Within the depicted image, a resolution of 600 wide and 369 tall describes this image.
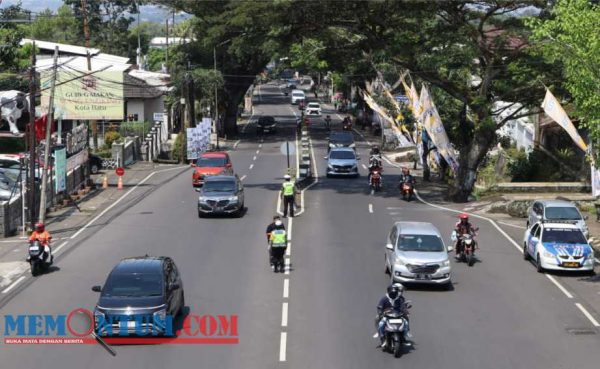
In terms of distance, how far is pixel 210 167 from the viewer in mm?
51531

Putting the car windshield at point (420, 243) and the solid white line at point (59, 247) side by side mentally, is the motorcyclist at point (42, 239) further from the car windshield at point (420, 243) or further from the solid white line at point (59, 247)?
the car windshield at point (420, 243)

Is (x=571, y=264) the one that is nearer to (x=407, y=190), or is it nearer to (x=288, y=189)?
(x=288, y=189)

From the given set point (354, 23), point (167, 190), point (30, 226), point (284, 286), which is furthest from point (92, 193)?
point (284, 286)

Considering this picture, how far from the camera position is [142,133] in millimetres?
76312

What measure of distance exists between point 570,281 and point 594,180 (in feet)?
63.7

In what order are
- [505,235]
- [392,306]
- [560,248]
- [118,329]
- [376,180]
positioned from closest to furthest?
1. [392,306]
2. [118,329]
3. [560,248]
4. [505,235]
5. [376,180]

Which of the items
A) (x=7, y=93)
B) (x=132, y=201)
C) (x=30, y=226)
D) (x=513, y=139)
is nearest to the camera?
(x=30, y=226)

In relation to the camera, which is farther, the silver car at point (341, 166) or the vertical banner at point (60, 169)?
the silver car at point (341, 166)

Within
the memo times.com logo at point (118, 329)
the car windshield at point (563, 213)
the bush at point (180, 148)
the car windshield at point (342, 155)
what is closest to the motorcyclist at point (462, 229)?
the car windshield at point (563, 213)

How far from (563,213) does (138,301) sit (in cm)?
1975

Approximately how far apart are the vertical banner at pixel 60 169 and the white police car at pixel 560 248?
22765 millimetres

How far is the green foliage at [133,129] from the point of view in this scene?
76.4 m

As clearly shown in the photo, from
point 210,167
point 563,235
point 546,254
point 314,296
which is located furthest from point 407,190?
point 314,296

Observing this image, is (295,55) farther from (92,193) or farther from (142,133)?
(92,193)
